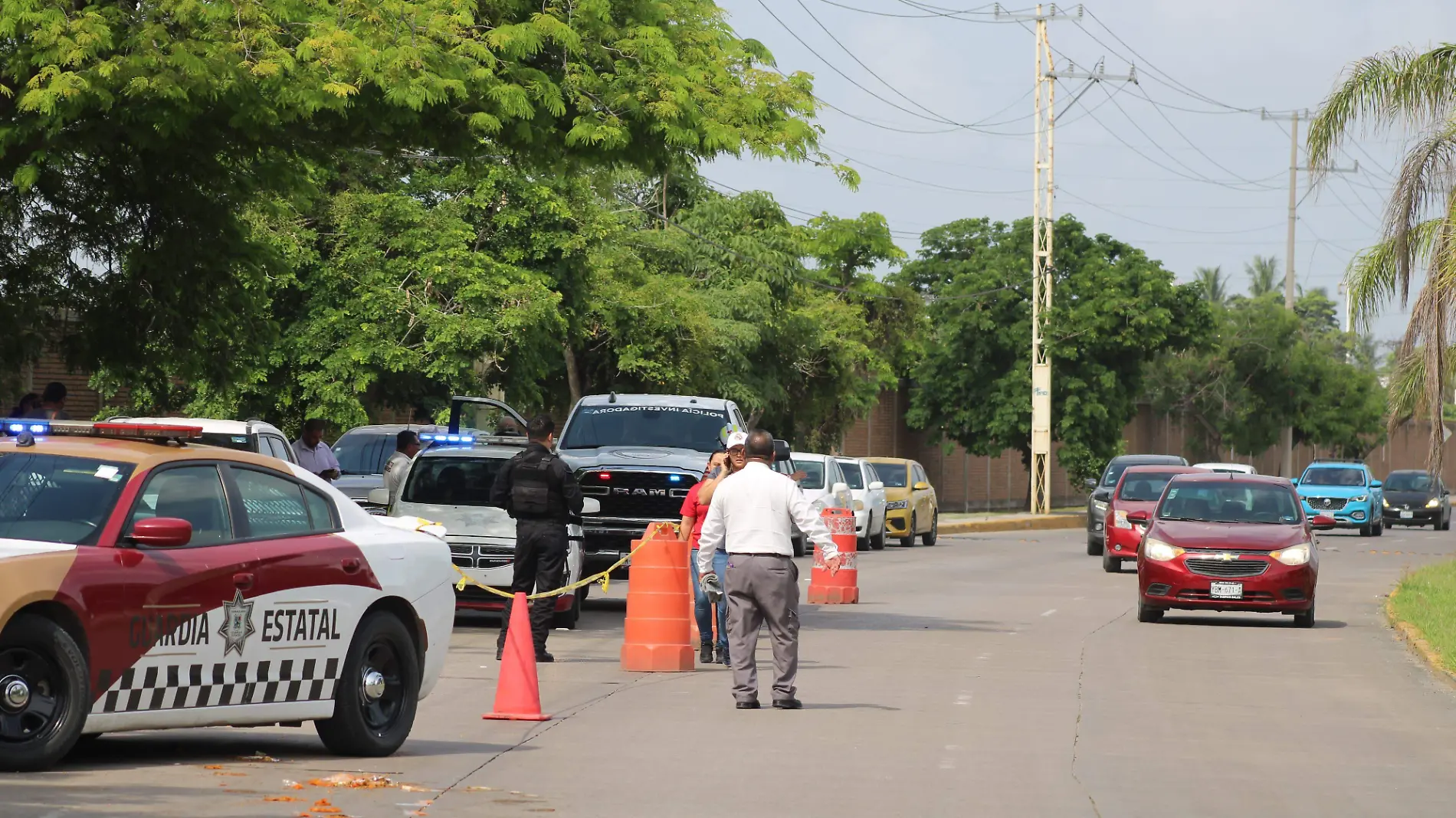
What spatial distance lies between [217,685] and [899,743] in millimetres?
4045

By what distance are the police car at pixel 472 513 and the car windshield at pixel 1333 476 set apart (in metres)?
34.4

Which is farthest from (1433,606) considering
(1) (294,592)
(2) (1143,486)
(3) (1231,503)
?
(1) (294,592)

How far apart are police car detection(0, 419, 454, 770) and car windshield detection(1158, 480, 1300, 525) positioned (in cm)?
1314

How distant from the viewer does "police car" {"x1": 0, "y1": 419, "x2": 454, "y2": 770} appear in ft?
28.4

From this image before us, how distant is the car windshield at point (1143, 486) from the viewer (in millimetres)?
30328

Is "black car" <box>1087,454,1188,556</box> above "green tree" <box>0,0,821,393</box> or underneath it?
underneath

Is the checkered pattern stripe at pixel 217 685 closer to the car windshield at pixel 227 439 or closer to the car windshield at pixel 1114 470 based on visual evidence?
the car windshield at pixel 227 439

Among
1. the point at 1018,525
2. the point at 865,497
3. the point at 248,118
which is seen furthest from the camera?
the point at 1018,525

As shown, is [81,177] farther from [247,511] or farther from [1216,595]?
[1216,595]

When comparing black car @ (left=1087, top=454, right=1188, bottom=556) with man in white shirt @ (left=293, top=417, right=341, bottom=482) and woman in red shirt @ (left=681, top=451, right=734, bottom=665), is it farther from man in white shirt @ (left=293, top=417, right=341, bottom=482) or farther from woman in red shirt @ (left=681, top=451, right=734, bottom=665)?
woman in red shirt @ (left=681, top=451, right=734, bottom=665)

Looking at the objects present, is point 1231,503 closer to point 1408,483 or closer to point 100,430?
point 100,430

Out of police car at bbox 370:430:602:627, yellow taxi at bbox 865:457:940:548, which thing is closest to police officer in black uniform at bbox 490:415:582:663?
police car at bbox 370:430:602:627

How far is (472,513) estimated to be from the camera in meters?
18.6

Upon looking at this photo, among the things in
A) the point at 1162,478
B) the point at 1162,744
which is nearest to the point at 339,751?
the point at 1162,744
